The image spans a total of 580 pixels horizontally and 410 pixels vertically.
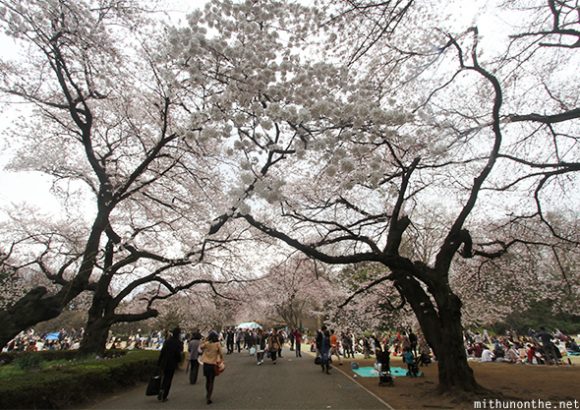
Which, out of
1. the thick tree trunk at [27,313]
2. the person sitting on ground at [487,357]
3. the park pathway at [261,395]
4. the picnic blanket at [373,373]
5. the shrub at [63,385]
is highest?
the thick tree trunk at [27,313]

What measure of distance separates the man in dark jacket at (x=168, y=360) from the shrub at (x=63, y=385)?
1.39m

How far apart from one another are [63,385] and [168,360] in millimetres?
1889

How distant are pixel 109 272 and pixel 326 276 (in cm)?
1517

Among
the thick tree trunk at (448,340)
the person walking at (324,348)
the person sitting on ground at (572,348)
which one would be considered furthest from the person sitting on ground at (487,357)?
the thick tree trunk at (448,340)

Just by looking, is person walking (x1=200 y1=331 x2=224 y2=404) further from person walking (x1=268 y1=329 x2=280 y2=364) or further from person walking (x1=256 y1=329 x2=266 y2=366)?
person walking (x1=268 y1=329 x2=280 y2=364)

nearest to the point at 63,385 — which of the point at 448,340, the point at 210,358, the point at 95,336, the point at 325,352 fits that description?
the point at 210,358

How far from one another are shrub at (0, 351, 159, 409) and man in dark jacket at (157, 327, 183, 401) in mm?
1395

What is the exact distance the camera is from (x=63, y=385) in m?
6.04

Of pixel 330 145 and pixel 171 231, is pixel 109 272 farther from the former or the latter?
pixel 330 145

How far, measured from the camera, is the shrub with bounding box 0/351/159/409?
521 centimetres

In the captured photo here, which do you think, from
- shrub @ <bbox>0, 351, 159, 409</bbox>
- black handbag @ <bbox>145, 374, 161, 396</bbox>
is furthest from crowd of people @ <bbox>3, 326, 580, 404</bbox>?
shrub @ <bbox>0, 351, 159, 409</bbox>

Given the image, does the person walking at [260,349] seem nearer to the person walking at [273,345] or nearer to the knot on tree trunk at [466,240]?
the person walking at [273,345]

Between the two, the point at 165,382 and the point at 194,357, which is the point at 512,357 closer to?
the point at 194,357

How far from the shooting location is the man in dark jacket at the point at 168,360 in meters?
7.05
